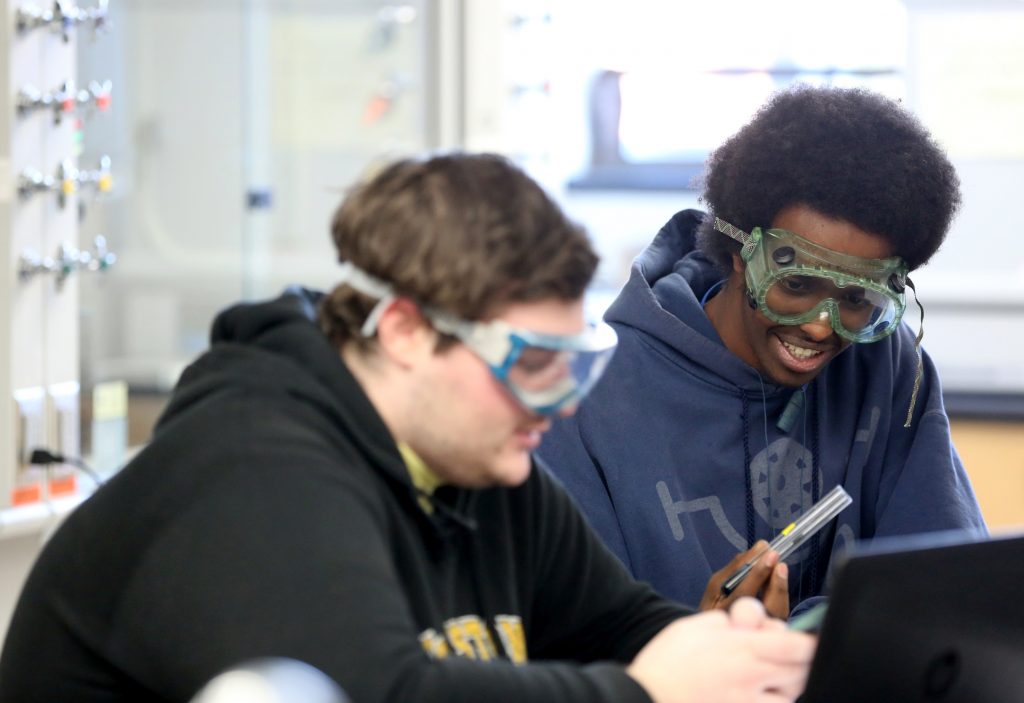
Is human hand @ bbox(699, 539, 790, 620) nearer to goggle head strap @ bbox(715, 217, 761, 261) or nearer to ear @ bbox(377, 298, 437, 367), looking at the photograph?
goggle head strap @ bbox(715, 217, 761, 261)

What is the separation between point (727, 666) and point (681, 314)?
98 cm

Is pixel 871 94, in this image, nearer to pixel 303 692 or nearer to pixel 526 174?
pixel 526 174

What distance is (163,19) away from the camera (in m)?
3.97

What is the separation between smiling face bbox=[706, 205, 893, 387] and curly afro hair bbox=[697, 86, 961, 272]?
0.05 feet

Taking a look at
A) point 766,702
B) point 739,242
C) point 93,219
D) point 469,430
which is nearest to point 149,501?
point 469,430

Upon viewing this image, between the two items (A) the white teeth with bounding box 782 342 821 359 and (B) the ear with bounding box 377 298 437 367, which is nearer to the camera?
(B) the ear with bounding box 377 298 437 367

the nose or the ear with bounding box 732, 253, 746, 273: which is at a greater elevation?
the ear with bounding box 732, 253, 746, 273

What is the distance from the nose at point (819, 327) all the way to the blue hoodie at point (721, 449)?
15 cm

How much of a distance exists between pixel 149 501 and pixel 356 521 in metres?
0.17

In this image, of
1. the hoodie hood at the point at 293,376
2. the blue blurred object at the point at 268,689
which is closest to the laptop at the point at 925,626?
the hoodie hood at the point at 293,376

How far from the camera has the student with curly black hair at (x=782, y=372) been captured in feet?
6.64

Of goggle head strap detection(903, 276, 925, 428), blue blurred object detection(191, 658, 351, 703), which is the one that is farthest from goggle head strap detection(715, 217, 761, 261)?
blue blurred object detection(191, 658, 351, 703)

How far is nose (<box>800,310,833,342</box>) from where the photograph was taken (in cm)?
204

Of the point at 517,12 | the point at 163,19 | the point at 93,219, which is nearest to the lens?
the point at 93,219
